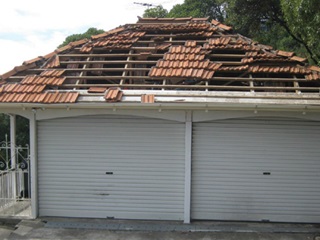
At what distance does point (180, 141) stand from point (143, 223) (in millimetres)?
2337

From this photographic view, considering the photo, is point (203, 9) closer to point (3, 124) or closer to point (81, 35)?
point (81, 35)

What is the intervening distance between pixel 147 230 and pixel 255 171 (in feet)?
10.4

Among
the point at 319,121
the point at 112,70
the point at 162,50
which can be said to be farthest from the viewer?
the point at 162,50

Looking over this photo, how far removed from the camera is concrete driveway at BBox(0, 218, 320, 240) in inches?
319

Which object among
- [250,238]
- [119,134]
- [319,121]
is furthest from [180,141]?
[319,121]

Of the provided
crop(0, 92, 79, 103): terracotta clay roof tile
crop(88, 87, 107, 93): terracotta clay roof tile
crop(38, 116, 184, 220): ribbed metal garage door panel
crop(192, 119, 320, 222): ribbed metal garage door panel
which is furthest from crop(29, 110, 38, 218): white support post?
crop(192, 119, 320, 222): ribbed metal garage door panel

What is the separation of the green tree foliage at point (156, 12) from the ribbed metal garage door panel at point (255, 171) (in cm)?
2723

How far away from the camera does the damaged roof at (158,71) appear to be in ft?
28.3

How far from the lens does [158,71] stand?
9352mm

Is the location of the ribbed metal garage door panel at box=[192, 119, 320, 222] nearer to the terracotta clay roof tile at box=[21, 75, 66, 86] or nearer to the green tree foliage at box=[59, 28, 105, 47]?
the terracotta clay roof tile at box=[21, 75, 66, 86]

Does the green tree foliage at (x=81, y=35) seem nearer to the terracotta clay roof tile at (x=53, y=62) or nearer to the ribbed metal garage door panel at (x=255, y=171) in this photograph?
the terracotta clay roof tile at (x=53, y=62)

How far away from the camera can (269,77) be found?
970 cm

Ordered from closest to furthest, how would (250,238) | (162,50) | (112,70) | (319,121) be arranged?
(250,238)
(319,121)
(112,70)
(162,50)

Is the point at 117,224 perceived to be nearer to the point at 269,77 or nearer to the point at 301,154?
the point at 301,154
